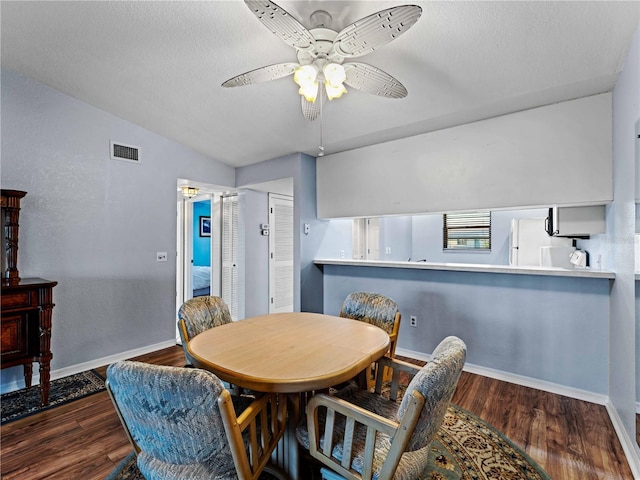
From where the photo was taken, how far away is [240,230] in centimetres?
479

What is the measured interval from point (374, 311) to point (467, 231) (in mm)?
3980

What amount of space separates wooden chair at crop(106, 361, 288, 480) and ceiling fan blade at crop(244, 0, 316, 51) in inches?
57.4

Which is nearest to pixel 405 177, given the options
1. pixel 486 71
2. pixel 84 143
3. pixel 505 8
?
pixel 486 71

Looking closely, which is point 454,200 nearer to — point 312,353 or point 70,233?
point 312,353

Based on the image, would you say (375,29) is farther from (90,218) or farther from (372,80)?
(90,218)

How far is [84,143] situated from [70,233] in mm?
928

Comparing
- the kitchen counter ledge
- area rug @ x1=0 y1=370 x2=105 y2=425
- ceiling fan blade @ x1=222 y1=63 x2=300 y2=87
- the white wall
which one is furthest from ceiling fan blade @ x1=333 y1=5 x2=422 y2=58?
area rug @ x1=0 y1=370 x2=105 y2=425

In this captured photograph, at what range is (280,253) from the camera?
17.2ft

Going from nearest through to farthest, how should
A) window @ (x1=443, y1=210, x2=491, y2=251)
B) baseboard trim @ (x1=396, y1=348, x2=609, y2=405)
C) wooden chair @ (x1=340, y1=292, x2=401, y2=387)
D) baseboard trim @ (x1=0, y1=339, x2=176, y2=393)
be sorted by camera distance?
wooden chair @ (x1=340, y1=292, x2=401, y2=387)
baseboard trim @ (x1=396, y1=348, x2=609, y2=405)
baseboard trim @ (x1=0, y1=339, x2=176, y2=393)
window @ (x1=443, y1=210, x2=491, y2=251)

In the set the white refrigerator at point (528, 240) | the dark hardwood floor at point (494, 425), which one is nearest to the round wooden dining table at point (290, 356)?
the dark hardwood floor at point (494, 425)

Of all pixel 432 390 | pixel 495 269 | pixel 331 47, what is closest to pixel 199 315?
pixel 432 390

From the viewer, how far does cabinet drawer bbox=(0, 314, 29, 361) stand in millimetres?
2332

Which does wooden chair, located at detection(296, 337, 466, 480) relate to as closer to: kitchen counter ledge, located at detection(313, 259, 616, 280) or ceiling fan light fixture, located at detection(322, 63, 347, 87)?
ceiling fan light fixture, located at detection(322, 63, 347, 87)

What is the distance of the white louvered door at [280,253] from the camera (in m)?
5.12
